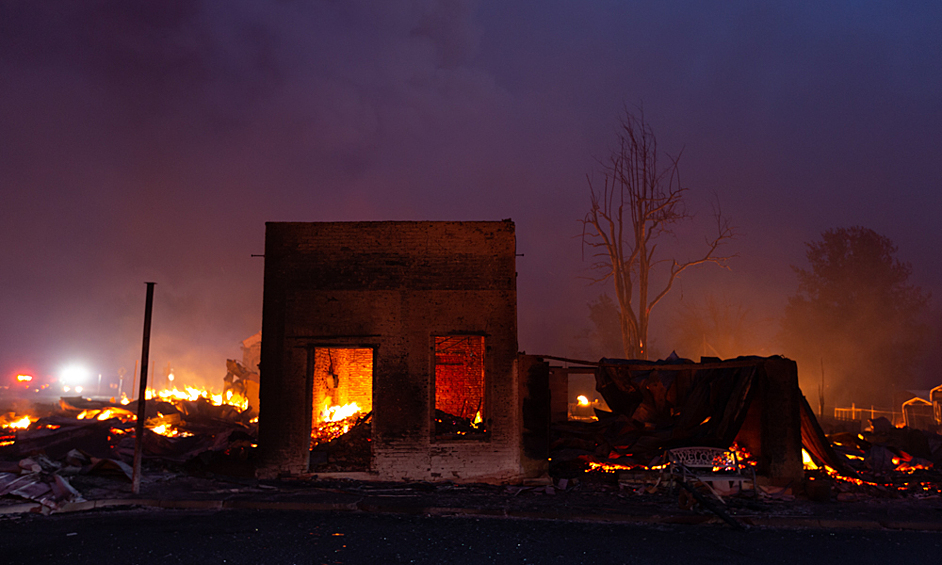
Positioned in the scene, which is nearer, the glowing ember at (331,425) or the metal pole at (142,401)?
the metal pole at (142,401)

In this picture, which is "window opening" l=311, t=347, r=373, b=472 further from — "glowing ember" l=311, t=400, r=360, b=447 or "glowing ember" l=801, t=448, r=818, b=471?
"glowing ember" l=801, t=448, r=818, b=471

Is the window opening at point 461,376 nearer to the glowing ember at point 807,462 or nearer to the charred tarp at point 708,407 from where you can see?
the charred tarp at point 708,407

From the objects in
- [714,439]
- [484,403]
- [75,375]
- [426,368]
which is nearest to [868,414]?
[714,439]

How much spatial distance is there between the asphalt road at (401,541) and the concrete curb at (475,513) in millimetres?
258

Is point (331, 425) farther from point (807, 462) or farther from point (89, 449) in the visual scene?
point (807, 462)

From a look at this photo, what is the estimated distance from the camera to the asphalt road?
601cm

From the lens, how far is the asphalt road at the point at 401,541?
6012mm

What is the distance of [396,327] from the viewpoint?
35.3ft

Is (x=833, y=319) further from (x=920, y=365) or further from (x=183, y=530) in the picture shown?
(x=183, y=530)

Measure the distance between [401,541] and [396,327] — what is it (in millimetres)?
4728

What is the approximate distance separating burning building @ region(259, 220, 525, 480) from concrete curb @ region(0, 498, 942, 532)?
176cm

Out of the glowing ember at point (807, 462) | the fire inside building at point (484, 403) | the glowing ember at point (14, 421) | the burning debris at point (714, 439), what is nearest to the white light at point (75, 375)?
the glowing ember at point (14, 421)

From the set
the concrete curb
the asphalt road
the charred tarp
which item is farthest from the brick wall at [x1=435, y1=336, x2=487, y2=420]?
the asphalt road

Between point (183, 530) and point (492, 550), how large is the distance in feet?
13.3
